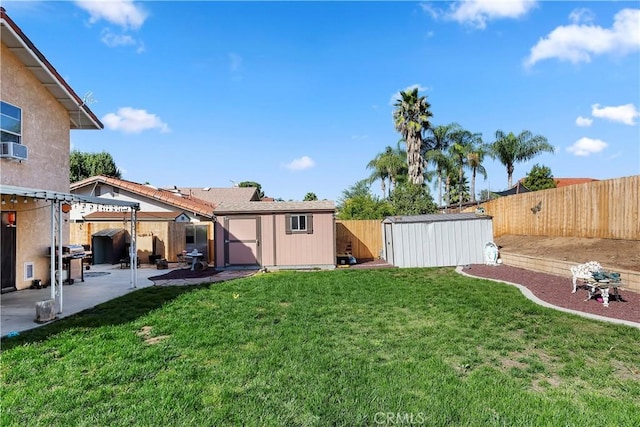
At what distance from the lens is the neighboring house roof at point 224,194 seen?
2591 centimetres

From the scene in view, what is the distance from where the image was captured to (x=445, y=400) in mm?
3049

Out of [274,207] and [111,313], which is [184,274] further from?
[111,313]

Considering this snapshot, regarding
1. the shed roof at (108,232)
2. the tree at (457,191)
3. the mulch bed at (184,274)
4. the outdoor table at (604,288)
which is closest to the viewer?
the outdoor table at (604,288)

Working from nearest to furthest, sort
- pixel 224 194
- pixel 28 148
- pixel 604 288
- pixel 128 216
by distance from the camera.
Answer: pixel 604 288 < pixel 28 148 < pixel 128 216 < pixel 224 194

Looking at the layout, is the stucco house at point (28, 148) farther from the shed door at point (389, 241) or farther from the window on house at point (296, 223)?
the shed door at point (389, 241)

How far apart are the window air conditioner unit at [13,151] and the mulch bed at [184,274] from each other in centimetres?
465

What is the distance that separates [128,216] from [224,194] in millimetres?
12290

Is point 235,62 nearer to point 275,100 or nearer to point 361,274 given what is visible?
A: point 275,100

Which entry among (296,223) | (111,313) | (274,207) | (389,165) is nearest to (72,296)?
(111,313)

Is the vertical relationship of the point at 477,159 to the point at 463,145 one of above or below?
below

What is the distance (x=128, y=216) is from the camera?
15773 mm

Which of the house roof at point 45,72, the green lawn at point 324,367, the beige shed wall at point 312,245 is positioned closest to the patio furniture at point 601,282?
the green lawn at point 324,367

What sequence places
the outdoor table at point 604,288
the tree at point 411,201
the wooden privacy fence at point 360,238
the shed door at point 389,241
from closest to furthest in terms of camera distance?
1. the outdoor table at point 604,288
2. the shed door at point 389,241
3. the wooden privacy fence at point 360,238
4. the tree at point 411,201

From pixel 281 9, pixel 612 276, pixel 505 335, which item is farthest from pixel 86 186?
pixel 612 276
